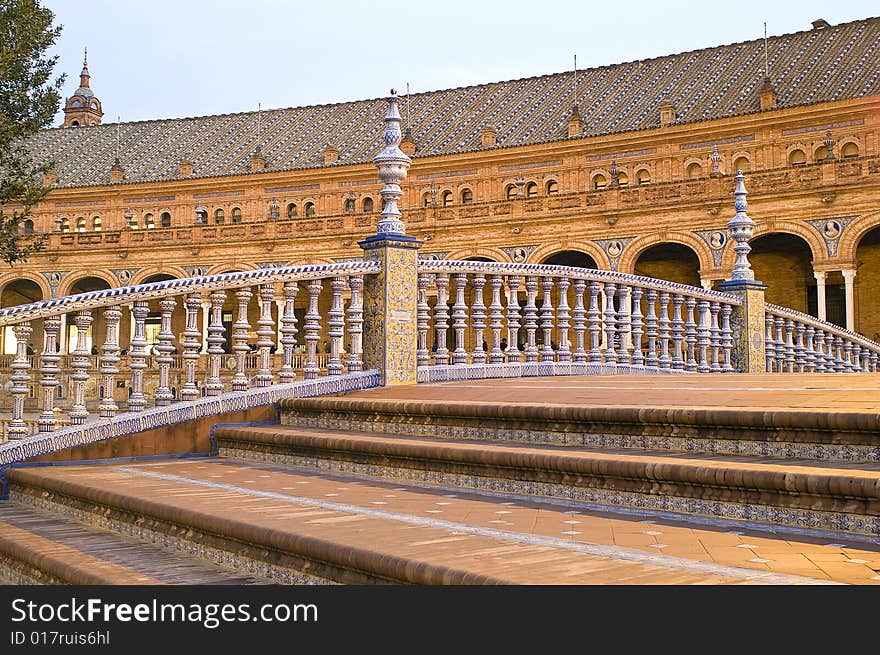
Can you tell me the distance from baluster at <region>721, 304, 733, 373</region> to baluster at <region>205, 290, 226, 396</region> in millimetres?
5684

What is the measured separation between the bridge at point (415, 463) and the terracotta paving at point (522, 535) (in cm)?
2

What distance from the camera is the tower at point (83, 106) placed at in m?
75.9

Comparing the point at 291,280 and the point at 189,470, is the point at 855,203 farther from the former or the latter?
the point at 189,470

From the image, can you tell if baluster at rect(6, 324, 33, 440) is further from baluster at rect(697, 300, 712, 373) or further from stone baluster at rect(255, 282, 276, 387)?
baluster at rect(697, 300, 712, 373)

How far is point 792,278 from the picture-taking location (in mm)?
29688

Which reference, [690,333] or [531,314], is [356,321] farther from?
[690,333]

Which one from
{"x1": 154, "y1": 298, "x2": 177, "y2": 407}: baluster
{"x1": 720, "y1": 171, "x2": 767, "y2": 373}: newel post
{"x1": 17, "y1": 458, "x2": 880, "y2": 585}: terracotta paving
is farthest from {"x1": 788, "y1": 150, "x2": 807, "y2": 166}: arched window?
{"x1": 17, "y1": 458, "x2": 880, "y2": 585}: terracotta paving

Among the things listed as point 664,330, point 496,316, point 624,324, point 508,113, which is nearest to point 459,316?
point 496,316

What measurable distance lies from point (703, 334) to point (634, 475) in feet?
20.6

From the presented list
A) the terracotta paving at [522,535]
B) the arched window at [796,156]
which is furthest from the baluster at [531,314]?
the arched window at [796,156]

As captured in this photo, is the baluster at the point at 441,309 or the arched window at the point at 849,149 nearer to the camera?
the baluster at the point at 441,309

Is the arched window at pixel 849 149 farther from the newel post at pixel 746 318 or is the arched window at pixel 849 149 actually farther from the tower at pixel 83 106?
the tower at pixel 83 106
